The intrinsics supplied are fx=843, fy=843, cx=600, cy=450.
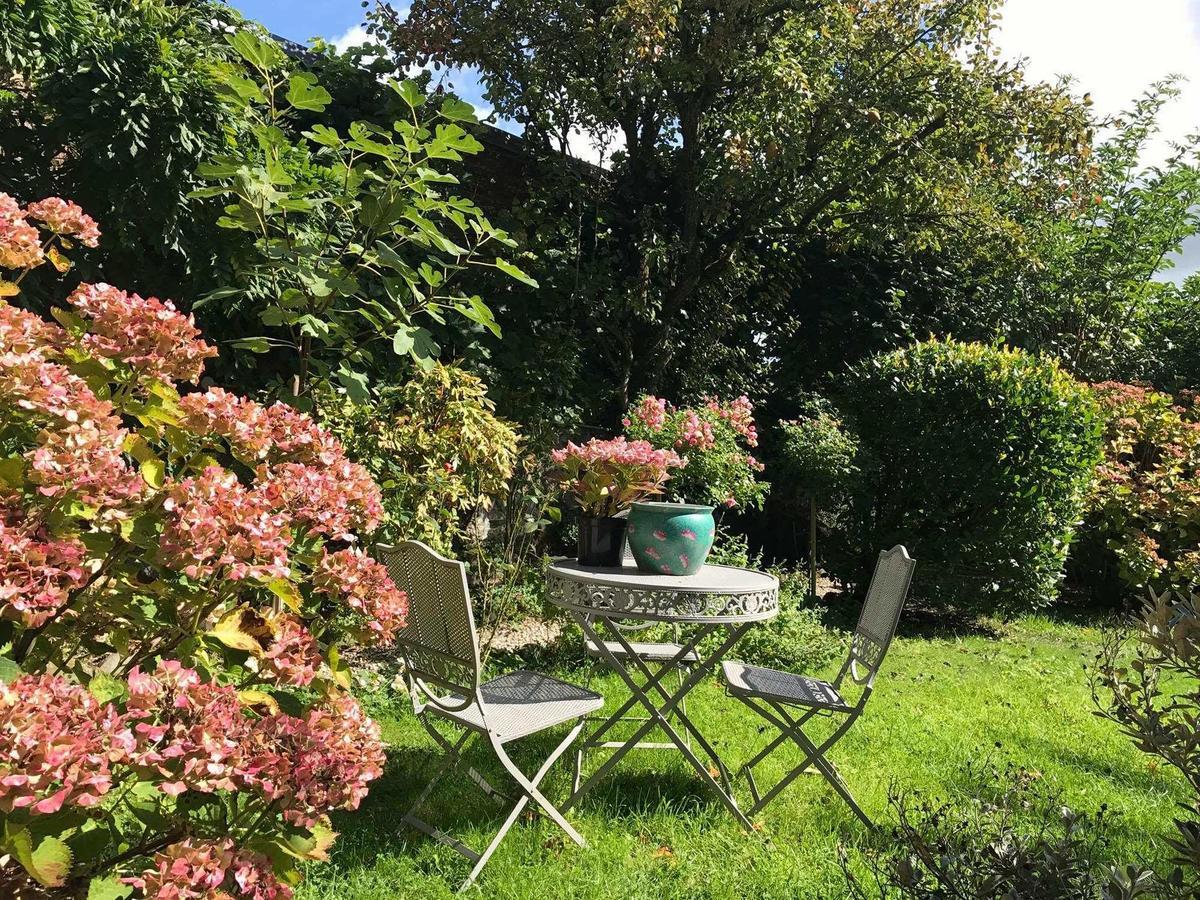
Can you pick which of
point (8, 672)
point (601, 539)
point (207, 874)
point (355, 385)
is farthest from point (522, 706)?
point (8, 672)

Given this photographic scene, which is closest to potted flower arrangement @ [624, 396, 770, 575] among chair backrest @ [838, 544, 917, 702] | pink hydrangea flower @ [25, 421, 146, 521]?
chair backrest @ [838, 544, 917, 702]

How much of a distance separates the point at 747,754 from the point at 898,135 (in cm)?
565

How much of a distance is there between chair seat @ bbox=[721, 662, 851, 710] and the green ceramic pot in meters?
0.52

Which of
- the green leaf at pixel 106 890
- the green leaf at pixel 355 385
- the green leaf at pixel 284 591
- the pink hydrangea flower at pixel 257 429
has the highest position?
the green leaf at pixel 355 385

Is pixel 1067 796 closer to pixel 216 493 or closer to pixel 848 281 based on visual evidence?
pixel 216 493

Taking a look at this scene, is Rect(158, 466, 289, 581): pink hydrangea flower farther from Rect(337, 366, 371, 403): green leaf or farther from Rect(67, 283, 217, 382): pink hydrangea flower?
Rect(337, 366, 371, 403): green leaf

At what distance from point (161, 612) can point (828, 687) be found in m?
2.82

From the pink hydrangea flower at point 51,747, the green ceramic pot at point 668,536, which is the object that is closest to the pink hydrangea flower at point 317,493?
the pink hydrangea flower at point 51,747

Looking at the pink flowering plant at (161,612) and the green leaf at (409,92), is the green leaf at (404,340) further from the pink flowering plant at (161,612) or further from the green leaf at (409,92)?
the green leaf at (409,92)

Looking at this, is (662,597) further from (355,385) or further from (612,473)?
(355,385)

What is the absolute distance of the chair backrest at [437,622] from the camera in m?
2.80

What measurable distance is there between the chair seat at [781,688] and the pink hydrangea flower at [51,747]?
8.52 feet

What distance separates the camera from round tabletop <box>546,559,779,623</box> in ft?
10.3

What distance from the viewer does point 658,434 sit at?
635cm
